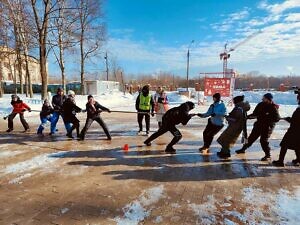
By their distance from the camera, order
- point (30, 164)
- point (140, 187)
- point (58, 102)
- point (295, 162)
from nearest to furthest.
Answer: point (140, 187) → point (30, 164) → point (295, 162) → point (58, 102)

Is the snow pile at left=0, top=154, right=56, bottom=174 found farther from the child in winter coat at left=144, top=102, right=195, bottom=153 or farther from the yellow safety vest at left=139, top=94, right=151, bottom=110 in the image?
the yellow safety vest at left=139, top=94, right=151, bottom=110

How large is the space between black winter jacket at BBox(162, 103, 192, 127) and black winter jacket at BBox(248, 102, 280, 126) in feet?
5.16

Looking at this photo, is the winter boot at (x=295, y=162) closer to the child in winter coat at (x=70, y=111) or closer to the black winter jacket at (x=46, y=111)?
the child in winter coat at (x=70, y=111)

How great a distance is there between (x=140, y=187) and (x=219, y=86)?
15.2 m

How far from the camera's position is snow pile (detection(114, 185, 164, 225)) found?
12.9 feet

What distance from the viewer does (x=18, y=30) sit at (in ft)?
76.3

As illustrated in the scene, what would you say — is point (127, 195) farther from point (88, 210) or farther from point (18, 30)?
point (18, 30)

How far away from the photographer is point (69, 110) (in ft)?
30.8

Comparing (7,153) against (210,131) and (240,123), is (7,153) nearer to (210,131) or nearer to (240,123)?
(210,131)

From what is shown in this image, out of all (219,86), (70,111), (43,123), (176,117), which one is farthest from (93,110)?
(219,86)

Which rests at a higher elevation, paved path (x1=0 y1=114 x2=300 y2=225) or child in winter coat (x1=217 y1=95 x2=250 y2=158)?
child in winter coat (x1=217 y1=95 x2=250 y2=158)

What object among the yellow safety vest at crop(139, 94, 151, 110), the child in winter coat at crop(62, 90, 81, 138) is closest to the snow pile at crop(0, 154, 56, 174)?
the child in winter coat at crop(62, 90, 81, 138)

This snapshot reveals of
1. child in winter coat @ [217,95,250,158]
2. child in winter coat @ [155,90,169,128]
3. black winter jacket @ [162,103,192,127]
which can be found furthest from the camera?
child in winter coat @ [155,90,169,128]

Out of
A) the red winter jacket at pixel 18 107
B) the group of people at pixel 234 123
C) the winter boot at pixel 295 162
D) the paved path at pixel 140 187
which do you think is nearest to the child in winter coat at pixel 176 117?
the group of people at pixel 234 123
